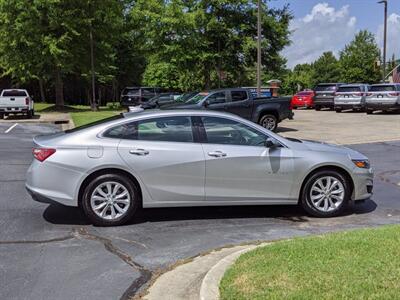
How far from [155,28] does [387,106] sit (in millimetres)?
14376

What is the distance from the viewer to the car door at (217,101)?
1884cm

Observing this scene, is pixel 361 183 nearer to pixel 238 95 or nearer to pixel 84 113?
→ pixel 238 95

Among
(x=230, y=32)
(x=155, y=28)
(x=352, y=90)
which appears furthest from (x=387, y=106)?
(x=155, y=28)

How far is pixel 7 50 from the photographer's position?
35.4m

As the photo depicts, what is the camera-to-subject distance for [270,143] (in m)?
7.45

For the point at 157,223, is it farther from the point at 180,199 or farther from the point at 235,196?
the point at 235,196

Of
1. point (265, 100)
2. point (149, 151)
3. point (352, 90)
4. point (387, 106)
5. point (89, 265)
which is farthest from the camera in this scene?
point (352, 90)

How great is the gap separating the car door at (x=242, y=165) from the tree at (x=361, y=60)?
190 ft

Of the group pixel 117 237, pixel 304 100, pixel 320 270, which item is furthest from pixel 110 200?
pixel 304 100

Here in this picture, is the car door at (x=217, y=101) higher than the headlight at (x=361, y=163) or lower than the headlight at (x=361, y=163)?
higher

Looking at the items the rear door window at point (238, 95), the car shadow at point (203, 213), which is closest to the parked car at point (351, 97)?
the rear door window at point (238, 95)

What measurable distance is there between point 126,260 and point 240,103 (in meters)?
14.0

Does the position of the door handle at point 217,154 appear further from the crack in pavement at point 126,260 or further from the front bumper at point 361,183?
the front bumper at point 361,183

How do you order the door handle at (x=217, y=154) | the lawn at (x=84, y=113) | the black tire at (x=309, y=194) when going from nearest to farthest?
the door handle at (x=217, y=154), the black tire at (x=309, y=194), the lawn at (x=84, y=113)
